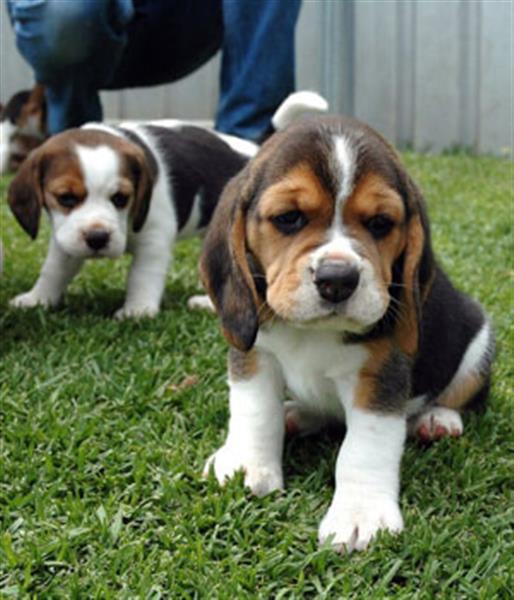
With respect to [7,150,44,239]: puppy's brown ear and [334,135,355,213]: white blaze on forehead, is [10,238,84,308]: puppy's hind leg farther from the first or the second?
[334,135,355,213]: white blaze on forehead

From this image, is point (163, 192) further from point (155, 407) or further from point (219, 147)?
point (155, 407)

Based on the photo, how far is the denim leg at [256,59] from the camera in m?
6.61

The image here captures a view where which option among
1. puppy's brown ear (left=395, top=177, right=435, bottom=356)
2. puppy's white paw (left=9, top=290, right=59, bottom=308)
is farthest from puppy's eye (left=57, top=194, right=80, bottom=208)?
puppy's brown ear (left=395, top=177, right=435, bottom=356)

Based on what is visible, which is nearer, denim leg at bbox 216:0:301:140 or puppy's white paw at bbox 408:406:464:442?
puppy's white paw at bbox 408:406:464:442

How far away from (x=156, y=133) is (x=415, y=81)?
735cm

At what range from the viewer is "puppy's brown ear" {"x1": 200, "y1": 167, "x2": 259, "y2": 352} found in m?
2.96

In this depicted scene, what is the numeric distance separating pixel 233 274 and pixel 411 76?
1000cm

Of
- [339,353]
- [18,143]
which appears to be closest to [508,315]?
[339,353]

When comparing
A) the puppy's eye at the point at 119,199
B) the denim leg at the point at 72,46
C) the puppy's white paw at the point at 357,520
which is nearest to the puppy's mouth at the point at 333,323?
the puppy's white paw at the point at 357,520

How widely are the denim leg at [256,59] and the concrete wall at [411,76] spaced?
189 inches

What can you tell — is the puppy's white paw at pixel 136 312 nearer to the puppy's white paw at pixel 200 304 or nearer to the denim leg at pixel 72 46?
the puppy's white paw at pixel 200 304

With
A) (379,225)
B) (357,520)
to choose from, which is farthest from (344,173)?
(357,520)

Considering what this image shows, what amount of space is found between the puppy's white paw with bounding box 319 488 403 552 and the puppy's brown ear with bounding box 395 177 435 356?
0.43 meters

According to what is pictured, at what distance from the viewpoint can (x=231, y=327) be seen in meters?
3.00
